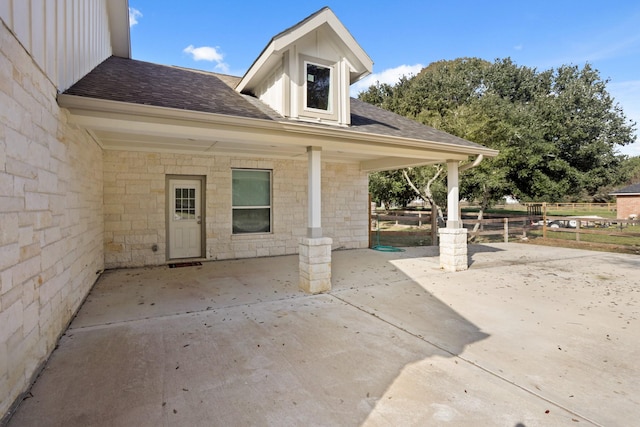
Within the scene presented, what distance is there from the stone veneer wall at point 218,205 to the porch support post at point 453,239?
3.24 m

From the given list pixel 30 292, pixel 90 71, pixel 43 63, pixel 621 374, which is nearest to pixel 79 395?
pixel 30 292

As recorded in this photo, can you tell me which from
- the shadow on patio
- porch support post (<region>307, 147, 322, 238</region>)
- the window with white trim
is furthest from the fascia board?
the shadow on patio

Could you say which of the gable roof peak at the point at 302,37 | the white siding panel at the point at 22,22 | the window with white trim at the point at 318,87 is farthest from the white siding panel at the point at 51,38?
the window with white trim at the point at 318,87

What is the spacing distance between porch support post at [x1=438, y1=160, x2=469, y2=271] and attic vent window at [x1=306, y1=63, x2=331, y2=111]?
3195 mm

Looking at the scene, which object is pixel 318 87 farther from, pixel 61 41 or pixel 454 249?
pixel 454 249

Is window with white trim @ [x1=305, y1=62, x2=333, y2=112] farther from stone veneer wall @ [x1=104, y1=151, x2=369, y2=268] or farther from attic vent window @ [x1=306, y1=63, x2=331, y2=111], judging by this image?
stone veneer wall @ [x1=104, y1=151, x2=369, y2=268]

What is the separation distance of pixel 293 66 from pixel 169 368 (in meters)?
4.92

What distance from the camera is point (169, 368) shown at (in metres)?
2.83

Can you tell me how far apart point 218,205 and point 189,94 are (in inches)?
123

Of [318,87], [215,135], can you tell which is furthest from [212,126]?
[318,87]

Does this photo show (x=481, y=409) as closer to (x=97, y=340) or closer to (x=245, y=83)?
(x=97, y=340)

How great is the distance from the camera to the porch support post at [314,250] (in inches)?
206

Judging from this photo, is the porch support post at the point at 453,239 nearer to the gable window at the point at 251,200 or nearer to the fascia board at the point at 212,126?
the fascia board at the point at 212,126

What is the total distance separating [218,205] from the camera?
7875 millimetres
